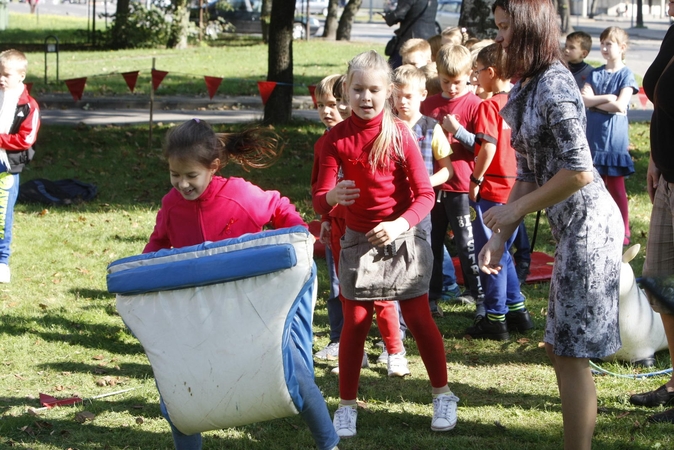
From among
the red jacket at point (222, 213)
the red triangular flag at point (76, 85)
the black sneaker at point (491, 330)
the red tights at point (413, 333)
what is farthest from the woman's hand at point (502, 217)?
the red triangular flag at point (76, 85)

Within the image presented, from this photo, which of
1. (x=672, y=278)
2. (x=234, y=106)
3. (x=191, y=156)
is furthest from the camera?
(x=234, y=106)

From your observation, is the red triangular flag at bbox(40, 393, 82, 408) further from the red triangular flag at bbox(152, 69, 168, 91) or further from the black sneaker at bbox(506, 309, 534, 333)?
the red triangular flag at bbox(152, 69, 168, 91)

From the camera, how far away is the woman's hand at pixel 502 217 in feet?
11.3

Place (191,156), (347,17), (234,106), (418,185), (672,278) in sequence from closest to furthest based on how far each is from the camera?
(672,278), (191,156), (418,185), (234,106), (347,17)

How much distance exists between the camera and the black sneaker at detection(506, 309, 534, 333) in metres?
6.01

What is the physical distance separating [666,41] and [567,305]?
1421 millimetres

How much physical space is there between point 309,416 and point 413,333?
92 centimetres

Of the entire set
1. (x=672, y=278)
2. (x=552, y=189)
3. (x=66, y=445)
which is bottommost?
(x=66, y=445)

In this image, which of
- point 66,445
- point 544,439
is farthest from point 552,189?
point 66,445

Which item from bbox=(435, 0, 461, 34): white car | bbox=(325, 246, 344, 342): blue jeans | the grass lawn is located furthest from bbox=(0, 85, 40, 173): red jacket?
bbox=(435, 0, 461, 34): white car

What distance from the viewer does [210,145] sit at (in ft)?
12.7

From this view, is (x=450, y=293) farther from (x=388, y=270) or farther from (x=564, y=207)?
(x=564, y=207)

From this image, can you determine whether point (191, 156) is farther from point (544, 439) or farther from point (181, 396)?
point (544, 439)

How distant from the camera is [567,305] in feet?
11.5
